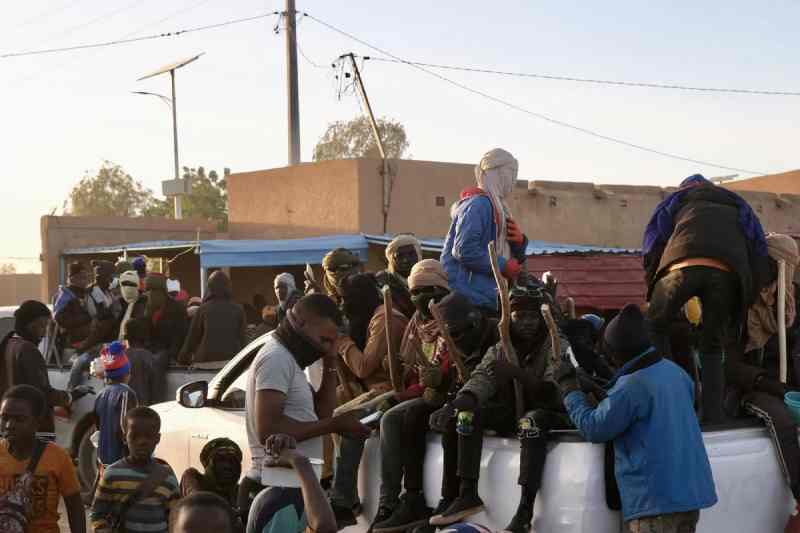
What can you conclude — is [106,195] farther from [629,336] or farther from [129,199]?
[629,336]

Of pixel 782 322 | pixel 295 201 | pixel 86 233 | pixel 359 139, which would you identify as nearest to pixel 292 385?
pixel 782 322

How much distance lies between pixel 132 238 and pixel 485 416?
21837 millimetres

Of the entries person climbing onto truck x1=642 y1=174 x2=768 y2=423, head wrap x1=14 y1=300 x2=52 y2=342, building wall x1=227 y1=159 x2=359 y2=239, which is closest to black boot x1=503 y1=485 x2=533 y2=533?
person climbing onto truck x1=642 y1=174 x2=768 y2=423

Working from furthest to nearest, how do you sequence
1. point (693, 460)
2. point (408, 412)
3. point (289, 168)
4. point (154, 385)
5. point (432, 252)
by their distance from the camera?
point (289, 168) < point (432, 252) < point (154, 385) < point (408, 412) < point (693, 460)

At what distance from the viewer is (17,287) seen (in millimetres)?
52719

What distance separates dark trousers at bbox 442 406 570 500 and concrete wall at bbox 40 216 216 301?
20153 mm

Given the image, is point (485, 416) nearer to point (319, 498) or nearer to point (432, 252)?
point (319, 498)

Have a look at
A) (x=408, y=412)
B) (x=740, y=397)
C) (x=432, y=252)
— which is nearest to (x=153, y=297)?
(x=408, y=412)

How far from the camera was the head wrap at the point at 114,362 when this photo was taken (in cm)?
695

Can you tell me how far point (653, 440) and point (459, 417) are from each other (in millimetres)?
873

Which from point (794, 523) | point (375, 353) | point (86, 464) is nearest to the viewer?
point (794, 523)

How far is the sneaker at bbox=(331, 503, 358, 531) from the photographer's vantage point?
16.9ft

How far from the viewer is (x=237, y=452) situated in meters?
4.55

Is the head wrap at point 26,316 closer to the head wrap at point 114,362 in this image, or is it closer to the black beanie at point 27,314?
the black beanie at point 27,314
